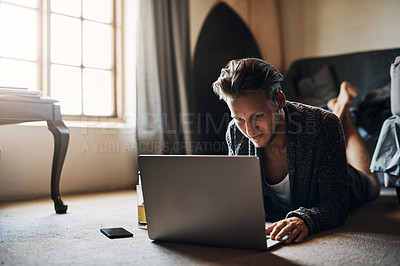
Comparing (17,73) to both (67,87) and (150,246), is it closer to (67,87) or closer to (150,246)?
(67,87)

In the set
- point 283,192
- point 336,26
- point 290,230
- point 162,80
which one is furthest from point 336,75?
point 290,230

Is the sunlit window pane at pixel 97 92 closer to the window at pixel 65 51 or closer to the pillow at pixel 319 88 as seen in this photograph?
the window at pixel 65 51

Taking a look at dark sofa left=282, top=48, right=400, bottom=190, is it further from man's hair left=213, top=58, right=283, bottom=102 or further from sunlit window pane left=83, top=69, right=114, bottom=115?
man's hair left=213, top=58, right=283, bottom=102

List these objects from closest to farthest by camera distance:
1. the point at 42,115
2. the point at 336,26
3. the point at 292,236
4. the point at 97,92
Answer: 1. the point at 292,236
2. the point at 42,115
3. the point at 97,92
4. the point at 336,26

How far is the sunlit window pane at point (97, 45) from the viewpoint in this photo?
121 inches

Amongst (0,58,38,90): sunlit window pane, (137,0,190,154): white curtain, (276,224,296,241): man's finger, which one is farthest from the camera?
(137,0,190,154): white curtain

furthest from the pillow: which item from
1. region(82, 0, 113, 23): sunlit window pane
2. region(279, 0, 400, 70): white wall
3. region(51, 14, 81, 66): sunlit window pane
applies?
region(51, 14, 81, 66): sunlit window pane

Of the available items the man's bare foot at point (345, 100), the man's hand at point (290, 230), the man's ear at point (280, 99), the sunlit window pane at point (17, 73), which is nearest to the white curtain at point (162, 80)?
the sunlit window pane at point (17, 73)

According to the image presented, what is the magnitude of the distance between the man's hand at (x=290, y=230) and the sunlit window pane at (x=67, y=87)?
2094 millimetres

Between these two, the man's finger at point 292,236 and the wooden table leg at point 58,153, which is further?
the wooden table leg at point 58,153

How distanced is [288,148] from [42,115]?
1.16 meters

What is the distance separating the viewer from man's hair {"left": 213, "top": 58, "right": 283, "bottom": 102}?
1.26 meters

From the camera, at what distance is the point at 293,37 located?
3.94 metres

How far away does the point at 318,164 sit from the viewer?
55.5 inches
